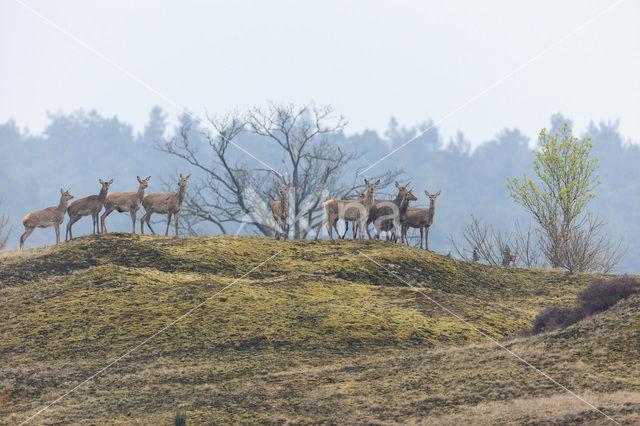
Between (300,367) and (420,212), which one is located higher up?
(420,212)

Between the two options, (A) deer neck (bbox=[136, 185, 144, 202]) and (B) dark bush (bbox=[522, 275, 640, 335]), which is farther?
(A) deer neck (bbox=[136, 185, 144, 202])

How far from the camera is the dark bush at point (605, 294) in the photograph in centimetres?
1561

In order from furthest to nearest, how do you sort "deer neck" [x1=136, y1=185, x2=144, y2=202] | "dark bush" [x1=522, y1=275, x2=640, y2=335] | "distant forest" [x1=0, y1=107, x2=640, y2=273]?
"distant forest" [x1=0, y1=107, x2=640, y2=273] < "deer neck" [x1=136, y1=185, x2=144, y2=202] < "dark bush" [x1=522, y1=275, x2=640, y2=335]

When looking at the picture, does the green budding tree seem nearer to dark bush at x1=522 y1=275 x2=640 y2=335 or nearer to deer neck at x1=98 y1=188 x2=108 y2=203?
dark bush at x1=522 y1=275 x2=640 y2=335

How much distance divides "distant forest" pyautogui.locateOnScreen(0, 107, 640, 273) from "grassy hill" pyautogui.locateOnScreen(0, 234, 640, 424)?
83.4 meters

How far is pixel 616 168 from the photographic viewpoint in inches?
5310

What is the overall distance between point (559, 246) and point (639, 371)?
728 inches

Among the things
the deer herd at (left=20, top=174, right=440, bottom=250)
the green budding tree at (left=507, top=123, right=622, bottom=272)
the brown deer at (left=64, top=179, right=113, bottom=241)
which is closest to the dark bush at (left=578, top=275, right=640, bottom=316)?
the deer herd at (left=20, top=174, right=440, bottom=250)

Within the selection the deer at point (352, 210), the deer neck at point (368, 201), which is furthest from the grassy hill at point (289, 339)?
the deer neck at point (368, 201)

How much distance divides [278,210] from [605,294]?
12.8m

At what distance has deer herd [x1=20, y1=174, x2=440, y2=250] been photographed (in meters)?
24.6

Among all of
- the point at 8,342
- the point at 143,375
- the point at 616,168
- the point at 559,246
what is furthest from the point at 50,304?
the point at 616,168

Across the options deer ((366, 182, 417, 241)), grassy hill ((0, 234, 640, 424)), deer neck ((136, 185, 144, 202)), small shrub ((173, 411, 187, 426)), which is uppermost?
deer neck ((136, 185, 144, 202))

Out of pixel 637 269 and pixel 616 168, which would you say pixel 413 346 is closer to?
pixel 637 269
